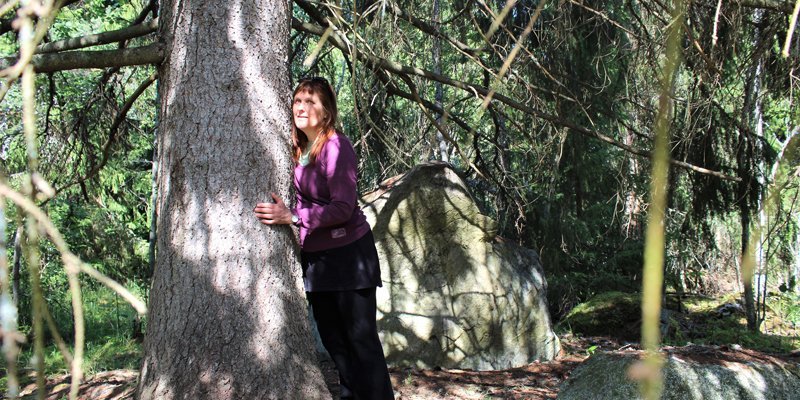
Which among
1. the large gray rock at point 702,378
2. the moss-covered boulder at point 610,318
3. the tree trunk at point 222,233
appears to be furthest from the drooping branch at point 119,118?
the moss-covered boulder at point 610,318

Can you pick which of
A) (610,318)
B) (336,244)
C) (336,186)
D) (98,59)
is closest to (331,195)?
(336,186)

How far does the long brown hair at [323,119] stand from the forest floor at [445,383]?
6.48ft

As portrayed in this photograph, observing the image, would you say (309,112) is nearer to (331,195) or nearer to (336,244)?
(331,195)

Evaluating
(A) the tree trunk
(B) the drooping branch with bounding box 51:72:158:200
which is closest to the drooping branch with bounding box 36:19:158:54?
(B) the drooping branch with bounding box 51:72:158:200

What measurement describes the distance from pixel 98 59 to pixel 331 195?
1323 millimetres

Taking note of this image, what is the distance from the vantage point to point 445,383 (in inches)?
211

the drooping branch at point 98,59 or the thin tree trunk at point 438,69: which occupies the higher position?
the thin tree trunk at point 438,69

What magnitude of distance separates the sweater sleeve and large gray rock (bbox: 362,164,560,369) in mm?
Answer: 2978

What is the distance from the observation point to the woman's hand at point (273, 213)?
9.75ft

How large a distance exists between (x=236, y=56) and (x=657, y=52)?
344 cm

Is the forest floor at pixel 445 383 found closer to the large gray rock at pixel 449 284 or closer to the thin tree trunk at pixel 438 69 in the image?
the large gray rock at pixel 449 284

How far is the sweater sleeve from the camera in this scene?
10.7 ft

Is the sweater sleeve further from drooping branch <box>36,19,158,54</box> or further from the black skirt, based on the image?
drooping branch <box>36,19,158,54</box>

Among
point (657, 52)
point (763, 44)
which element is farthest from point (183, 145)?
point (657, 52)
